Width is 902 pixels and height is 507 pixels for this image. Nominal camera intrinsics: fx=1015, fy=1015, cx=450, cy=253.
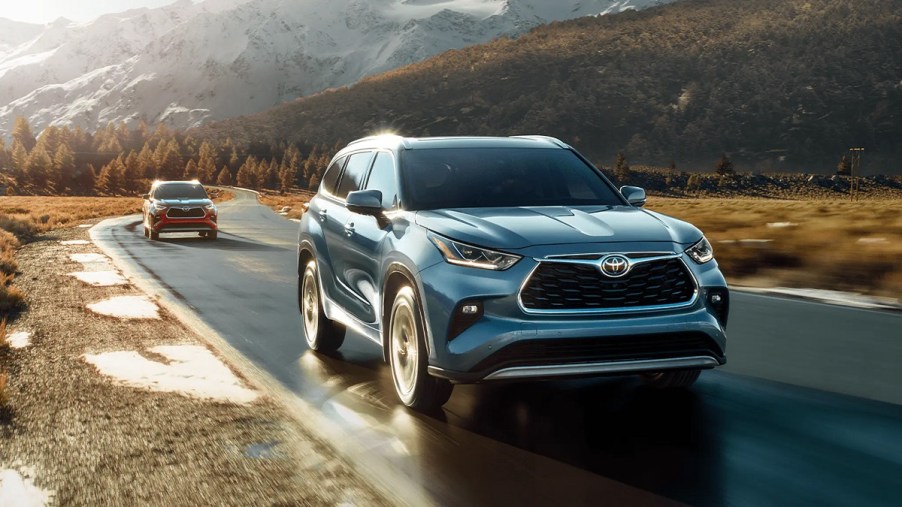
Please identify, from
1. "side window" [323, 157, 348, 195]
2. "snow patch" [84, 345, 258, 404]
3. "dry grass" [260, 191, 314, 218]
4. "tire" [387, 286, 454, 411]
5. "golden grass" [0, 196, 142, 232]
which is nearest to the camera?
"tire" [387, 286, 454, 411]

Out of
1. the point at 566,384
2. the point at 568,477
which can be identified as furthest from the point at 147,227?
the point at 568,477

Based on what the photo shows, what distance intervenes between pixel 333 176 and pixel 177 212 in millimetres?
19749

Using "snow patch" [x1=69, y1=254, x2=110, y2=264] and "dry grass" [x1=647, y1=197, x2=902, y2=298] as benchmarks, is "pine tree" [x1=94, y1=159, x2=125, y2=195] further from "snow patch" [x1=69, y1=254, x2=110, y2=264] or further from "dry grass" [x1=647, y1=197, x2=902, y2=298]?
"dry grass" [x1=647, y1=197, x2=902, y2=298]

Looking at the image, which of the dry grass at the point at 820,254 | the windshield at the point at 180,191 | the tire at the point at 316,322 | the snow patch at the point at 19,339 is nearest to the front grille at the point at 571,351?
the tire at the point at 316,322

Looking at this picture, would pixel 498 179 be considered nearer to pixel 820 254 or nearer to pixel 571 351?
pixel 571 351

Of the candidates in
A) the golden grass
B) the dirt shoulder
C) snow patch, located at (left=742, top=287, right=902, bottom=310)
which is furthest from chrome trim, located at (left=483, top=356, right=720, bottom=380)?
the golden grass

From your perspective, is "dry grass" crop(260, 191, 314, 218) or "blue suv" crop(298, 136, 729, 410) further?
"dry grass" crop(260, 191, 314, 218)

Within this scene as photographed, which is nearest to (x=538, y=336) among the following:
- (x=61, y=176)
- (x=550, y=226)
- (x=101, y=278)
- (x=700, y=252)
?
(x=550, y=226)

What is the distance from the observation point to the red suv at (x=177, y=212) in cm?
2739

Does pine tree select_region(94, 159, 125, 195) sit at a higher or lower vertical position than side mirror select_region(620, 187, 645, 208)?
lower

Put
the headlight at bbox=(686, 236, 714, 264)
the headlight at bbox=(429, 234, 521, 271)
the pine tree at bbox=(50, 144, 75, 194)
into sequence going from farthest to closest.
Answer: the pine tree at bbox=(50, 144, 75, 194) → the headlight at bbox=(686, 236, 714, 264) → the headlight at bbox=(429, 234, 521, 271)

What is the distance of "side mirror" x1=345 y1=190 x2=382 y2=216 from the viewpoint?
674 centimetres

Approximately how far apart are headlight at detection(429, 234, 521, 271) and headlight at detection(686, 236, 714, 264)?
1097 millimetres

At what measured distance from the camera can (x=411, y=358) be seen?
630 cm
